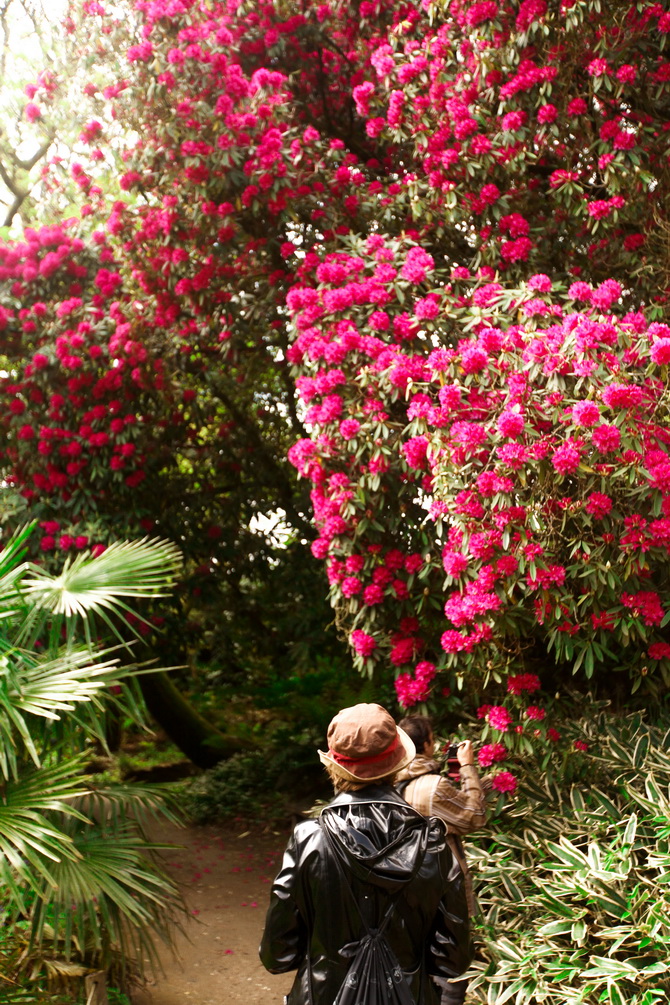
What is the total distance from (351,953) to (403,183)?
176 inches

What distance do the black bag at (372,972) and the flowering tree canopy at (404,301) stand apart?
1832 mm

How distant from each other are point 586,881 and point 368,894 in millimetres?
1761

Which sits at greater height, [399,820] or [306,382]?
[306,382]

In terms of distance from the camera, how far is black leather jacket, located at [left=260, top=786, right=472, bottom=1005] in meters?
2.05

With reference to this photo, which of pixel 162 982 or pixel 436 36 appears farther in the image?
pixel 436 36

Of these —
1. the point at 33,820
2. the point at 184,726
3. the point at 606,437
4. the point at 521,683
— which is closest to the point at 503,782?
the point at 521,683

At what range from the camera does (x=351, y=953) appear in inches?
81.9

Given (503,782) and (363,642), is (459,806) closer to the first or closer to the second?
(503,782)

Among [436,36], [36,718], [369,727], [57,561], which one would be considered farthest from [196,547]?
[369,727]

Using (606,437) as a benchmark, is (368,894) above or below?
below

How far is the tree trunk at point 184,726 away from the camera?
8.19 meters

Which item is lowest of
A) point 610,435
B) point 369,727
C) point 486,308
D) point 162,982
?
point 162,982

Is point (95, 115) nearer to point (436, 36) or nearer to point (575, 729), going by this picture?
point (436, 36)

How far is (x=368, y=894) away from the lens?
6.78ft
